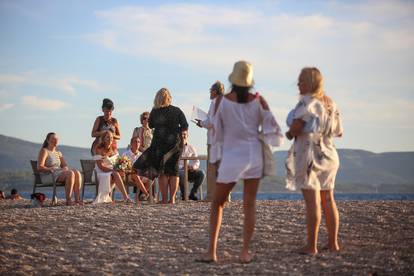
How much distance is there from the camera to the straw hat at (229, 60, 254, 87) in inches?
285

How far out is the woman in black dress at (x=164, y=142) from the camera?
1295cm

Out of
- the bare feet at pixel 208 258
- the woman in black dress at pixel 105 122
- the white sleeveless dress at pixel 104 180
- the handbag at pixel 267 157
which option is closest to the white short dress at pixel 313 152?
the handbag at pixel 267 157

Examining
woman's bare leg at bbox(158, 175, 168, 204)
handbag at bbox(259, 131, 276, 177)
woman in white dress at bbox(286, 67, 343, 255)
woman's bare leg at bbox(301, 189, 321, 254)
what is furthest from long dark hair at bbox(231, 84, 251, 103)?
woman's bare leg at bbox(158, 175, 168, 204)

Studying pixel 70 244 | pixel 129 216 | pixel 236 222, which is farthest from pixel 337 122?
pixel 129 216

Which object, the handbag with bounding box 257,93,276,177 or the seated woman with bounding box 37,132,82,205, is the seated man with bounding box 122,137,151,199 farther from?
the handbag with bounding box 257,93,276,177

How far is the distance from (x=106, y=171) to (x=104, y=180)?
0.63 ft

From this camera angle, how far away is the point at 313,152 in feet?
24.9

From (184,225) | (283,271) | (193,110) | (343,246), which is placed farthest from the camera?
(193,110)

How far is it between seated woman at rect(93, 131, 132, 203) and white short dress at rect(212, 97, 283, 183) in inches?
289

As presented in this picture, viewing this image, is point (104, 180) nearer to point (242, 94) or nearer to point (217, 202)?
point (217, 202)

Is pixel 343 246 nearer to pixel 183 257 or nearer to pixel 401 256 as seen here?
pixel 401 256

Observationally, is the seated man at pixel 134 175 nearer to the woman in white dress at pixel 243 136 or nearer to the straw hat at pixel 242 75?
the woman in white dress at pixel 243 136

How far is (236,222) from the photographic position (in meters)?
10.3

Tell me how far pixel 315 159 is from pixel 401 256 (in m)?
1.48
